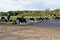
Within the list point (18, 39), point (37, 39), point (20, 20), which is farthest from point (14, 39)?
point (20, 20)

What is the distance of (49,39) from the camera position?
74.4 ft

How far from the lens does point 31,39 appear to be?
22938mm

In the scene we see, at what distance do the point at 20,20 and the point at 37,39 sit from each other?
130 ft

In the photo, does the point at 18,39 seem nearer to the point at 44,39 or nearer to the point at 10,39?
the point at 10,39

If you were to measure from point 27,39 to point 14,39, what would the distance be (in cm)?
132

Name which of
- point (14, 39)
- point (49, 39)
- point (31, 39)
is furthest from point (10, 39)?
point (49, 39)

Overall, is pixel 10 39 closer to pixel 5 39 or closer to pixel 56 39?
pixel 5 39

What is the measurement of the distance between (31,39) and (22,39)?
95 cm

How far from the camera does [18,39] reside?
2308 centimetres

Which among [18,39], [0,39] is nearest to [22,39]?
[18,39]

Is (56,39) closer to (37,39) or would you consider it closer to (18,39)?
(37,39)

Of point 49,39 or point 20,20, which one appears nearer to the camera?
point 49,39

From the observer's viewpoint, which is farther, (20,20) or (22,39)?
(20,20)

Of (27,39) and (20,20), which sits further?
(20,20)
